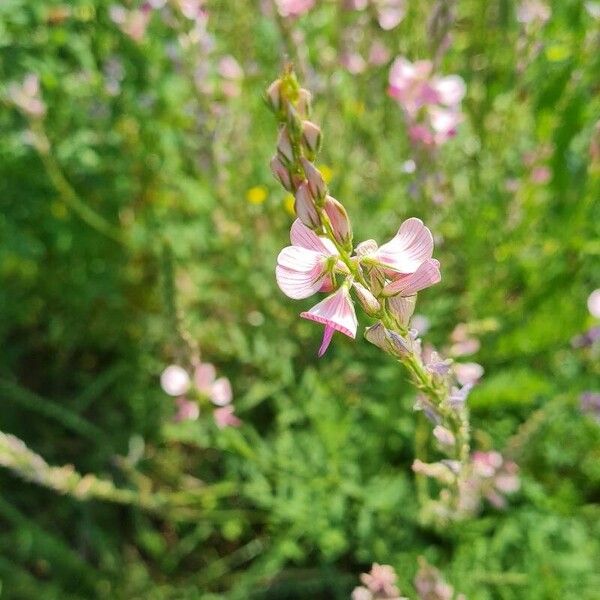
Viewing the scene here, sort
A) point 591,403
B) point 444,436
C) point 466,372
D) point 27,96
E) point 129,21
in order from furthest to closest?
point 129,21, point 27,96, point 591,403, point 466,372, point 444,436

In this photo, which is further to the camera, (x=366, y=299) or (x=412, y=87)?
(x=412, y=87)

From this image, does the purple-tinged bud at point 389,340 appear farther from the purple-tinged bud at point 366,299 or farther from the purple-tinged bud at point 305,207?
the purple-tinged bud at point 305,207

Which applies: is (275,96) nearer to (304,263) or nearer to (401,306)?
(304,263)

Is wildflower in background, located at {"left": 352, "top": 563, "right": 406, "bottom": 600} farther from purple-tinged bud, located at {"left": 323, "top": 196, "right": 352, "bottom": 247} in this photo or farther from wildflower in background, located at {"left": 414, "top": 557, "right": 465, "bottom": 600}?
purple-tinged bud, located at {"left": 323, "top": 196, "right": 352, "bottom": 247}

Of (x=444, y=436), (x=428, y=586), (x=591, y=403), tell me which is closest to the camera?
(x=444, y=436)

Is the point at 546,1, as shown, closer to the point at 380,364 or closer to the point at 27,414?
the point at 380,364

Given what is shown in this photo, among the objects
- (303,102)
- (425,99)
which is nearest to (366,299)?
(303,102)

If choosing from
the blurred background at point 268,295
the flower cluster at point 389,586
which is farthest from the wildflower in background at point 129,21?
the flower cluster at point 389,586
